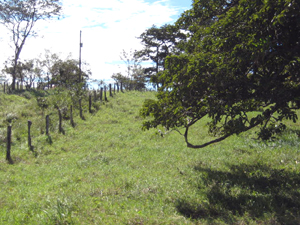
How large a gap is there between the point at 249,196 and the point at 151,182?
3.04 meters

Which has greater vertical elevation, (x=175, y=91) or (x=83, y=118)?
(x=175, y=91)

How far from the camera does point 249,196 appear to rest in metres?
6.75

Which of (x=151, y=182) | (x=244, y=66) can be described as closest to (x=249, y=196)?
(x=151, y=182)

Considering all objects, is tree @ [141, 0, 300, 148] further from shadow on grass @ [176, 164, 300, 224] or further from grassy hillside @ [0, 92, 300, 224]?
grassy hillside @ [0, 92, 300, 224]

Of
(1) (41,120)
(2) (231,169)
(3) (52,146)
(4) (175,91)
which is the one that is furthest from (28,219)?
(1) (41,120)

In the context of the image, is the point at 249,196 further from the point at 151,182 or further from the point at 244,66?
the point at 244,66

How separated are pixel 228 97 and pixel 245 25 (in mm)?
1693

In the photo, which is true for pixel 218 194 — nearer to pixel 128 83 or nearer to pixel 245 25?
pixel 245 25

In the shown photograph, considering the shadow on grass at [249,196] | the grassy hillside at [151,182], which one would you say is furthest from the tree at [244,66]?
the grassy hillside at [151,182]

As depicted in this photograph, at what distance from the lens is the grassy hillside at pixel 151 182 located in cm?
600

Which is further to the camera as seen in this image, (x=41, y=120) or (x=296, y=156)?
(x=41, y=120)

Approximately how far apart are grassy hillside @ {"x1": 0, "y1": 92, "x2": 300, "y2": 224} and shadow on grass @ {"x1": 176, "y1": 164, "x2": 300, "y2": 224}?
24 millimetres

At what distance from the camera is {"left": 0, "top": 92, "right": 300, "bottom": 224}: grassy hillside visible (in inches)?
236

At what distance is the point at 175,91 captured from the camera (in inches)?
260
